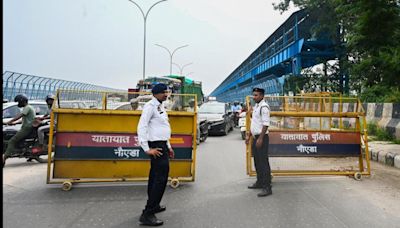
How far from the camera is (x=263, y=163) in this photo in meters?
5.41

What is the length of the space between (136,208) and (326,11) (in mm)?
25609

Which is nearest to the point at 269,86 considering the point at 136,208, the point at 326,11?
the point at 326,11

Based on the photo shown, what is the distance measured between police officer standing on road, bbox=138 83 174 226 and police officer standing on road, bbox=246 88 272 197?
1.76 meters

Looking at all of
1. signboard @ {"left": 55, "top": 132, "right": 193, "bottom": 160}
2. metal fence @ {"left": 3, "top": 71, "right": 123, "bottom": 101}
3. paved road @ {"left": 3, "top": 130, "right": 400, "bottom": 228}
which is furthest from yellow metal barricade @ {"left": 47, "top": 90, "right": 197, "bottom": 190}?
metal fence @ {"left": 3, "top": 71, "right": 123, "bottom": 101}

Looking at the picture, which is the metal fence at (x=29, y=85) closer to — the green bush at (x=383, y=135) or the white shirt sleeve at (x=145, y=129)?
the white shirt sleeve at (x=145, y=129)

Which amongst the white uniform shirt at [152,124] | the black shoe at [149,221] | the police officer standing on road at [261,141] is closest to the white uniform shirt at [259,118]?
the police officer standing on road at [261,141]

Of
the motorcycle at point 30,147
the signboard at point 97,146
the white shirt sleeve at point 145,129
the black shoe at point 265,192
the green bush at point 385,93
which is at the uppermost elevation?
the green bush at point 385,93

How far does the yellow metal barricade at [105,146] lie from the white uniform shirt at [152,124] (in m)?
1.38

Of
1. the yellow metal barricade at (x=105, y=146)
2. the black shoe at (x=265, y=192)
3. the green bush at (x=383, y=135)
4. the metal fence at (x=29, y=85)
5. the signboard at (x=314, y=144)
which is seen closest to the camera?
the black shoe at (x=265, y=192)

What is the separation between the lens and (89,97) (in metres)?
6.54

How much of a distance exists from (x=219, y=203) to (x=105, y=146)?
2.14 metres

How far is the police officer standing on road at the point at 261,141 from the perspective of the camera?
5250 millimetres

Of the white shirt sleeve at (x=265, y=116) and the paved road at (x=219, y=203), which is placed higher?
the white shirt sleeve at (x=265, y=116)

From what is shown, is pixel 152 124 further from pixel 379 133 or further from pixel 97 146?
pixel 379 133
